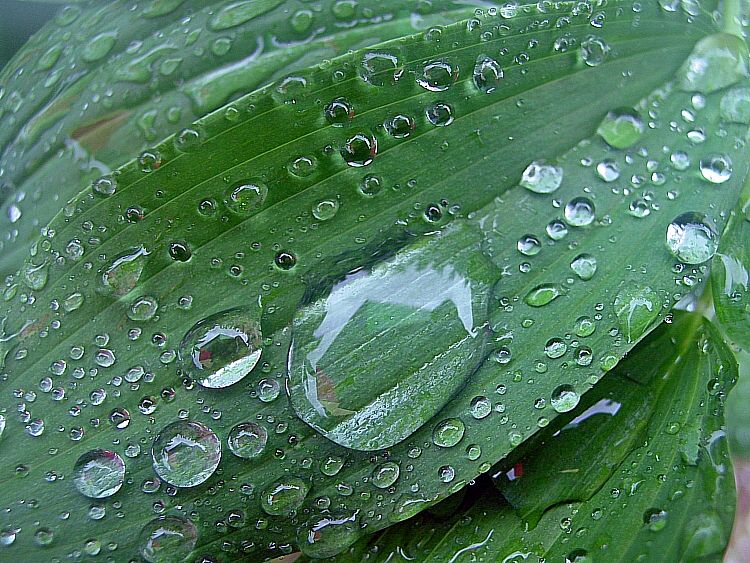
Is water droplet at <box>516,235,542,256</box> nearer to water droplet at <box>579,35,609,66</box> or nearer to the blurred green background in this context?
water droplet at <box>579,35,609,66</box>

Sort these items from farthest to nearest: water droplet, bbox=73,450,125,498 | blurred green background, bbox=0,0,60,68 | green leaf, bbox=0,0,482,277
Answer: blurred green background, bbox=0,0,60,68 → green leaf, bbox=0,0,482,277 → water droplet, bbox=73,450,125,498

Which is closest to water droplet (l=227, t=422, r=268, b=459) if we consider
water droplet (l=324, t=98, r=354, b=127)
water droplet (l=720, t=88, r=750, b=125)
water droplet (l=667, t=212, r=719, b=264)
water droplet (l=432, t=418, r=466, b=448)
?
water droplet (l=432, t=418, r=466, b=448)

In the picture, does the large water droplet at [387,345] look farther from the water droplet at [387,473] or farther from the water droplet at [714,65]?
the water droplet at [714,65]

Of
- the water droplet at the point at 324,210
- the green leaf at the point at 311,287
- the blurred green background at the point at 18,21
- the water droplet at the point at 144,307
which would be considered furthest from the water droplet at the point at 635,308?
the blurred green background at the point at 18,21

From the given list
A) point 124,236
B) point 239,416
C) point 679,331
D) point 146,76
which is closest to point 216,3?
point 146,76

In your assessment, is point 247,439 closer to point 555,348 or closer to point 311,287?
point 311,287
